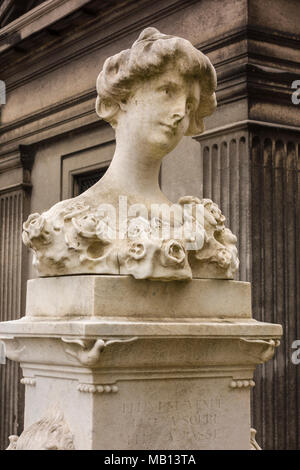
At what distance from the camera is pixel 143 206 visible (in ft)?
12.6

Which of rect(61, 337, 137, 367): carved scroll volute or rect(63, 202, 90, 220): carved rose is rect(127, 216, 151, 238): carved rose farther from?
rect(61, 337, 137, 367): carved scroll volute

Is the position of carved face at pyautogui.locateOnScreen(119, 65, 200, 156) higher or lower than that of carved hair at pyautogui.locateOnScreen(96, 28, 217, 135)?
lower

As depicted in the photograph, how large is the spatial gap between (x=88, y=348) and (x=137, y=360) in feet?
0.84

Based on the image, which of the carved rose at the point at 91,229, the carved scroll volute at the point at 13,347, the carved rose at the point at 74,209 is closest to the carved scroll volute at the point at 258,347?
the carved rose at the point at 91,229

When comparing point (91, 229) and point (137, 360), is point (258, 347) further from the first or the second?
point (91, 229)

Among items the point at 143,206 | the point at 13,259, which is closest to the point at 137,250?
the point at 143,206

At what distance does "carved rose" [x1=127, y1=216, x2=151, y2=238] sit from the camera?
11.8ft

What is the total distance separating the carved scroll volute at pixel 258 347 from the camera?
12.5 feet

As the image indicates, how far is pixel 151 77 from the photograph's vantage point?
12.4 feet

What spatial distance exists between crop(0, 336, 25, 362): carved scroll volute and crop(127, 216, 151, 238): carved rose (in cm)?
80

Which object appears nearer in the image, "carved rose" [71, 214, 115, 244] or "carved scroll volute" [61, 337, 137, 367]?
"carved scroll volute" [61, 337, 137, 367]

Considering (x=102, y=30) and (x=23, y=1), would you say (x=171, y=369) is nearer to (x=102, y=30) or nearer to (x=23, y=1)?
(x=102, y=30)

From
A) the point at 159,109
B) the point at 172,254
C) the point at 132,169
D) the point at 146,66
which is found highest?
the point at 146,66

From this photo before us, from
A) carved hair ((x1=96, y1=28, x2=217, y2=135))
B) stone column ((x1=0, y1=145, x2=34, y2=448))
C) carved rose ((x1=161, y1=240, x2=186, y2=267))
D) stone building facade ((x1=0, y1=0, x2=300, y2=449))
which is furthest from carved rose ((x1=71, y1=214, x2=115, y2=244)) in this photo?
stone column ((x1=0, y1=145, x2=34, y2=448))
